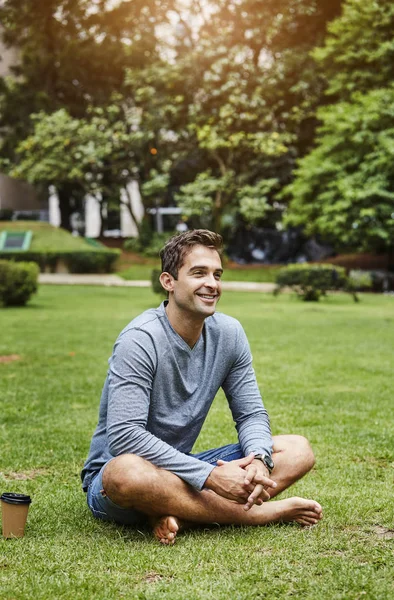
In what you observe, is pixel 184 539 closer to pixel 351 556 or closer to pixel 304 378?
pixel 351 556

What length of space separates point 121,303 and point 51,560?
54.7 feet

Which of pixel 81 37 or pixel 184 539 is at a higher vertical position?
pixel 81 37

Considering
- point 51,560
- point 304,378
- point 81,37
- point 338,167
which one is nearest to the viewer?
point 51,560

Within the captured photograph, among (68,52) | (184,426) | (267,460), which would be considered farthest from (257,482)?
(68,52)

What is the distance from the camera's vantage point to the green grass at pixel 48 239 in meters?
33.2

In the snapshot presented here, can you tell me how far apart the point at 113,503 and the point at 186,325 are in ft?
2.94

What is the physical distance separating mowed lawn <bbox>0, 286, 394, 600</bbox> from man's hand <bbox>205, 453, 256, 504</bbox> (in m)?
0.22

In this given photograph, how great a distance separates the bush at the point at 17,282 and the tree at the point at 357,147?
37.3 feet

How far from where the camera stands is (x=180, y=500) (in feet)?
12.1

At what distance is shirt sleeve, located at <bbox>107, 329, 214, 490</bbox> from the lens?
3637mm

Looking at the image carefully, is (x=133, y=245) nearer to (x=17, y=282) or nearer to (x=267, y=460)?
(x=17, y=282)

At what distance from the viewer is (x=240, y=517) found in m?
3.87

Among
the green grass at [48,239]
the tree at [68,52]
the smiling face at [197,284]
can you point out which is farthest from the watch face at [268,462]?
the tree at [68,52]

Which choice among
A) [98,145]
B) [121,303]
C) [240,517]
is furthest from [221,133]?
[240,517]
